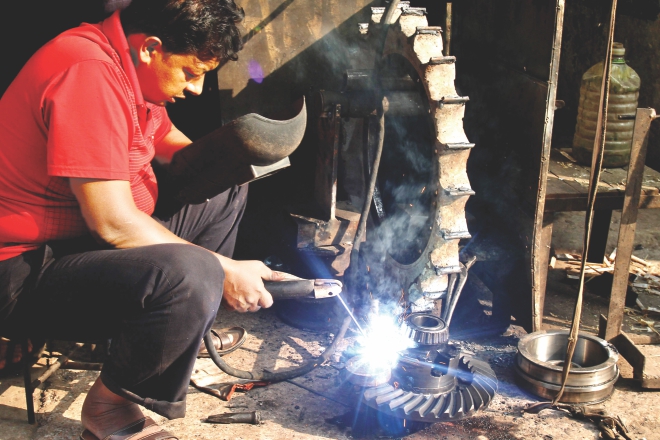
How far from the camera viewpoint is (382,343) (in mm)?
3475

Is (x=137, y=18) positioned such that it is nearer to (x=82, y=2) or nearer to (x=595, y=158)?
(x=595, y=158)

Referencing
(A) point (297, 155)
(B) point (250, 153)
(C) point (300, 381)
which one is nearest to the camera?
(B) point (250, 153)

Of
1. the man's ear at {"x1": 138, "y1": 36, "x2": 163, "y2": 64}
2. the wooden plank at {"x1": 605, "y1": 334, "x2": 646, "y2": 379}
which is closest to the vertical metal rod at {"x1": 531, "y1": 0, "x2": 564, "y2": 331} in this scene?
the wooden plank at {"x1": 605, "y1": 334, "x2": 646, "y2": 379}


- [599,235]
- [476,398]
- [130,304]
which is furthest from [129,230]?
[599,235]

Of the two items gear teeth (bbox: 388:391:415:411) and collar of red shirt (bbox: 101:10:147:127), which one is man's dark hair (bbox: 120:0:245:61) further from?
gear teeth (bbox: 388:391:415:411)

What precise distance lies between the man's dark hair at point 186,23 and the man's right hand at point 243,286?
2.73ft

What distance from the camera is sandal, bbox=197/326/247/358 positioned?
3618 millimetres

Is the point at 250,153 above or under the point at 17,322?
above

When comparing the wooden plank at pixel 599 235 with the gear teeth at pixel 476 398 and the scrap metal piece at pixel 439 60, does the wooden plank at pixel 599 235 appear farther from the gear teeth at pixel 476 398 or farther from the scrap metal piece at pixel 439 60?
the gear teeth at pixel 476 398

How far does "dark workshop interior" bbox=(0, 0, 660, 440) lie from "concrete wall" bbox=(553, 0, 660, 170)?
5cm

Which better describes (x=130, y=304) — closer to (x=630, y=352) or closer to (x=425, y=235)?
(x=425, y=235)

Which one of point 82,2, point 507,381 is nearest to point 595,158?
point 507,381

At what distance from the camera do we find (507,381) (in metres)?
3.51

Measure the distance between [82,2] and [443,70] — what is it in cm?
289
